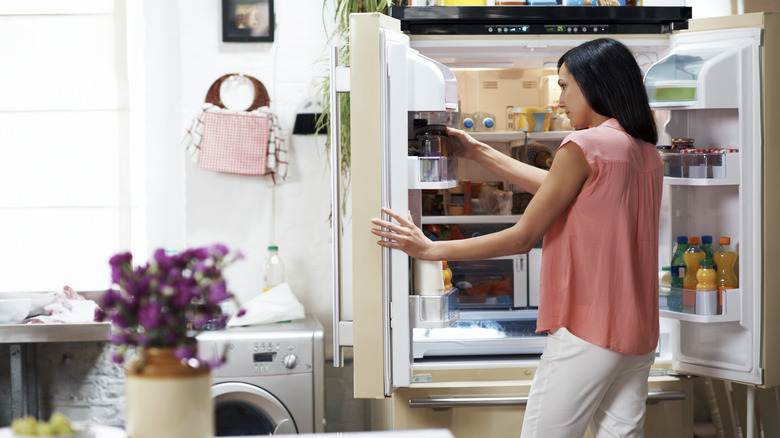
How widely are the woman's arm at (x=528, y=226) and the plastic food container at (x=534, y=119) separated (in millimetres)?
1035

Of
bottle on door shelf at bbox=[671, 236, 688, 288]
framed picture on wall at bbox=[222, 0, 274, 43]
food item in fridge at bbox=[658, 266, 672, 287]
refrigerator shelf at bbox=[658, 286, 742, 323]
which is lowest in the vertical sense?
refrigerator shelf at bbox=[658, 286, 742, 323]

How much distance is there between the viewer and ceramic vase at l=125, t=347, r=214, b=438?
39.6 inches

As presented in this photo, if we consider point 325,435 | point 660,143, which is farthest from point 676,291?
point 325,435

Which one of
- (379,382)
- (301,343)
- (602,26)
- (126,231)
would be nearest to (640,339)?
(379,382)

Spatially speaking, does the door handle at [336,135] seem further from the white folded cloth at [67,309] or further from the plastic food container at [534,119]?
the white folded cloth at [67,309]

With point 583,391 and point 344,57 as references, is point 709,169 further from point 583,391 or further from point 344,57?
point 344,57

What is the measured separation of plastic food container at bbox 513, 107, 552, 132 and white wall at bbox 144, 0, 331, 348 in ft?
3.26

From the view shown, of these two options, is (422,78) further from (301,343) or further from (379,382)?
(301,343)

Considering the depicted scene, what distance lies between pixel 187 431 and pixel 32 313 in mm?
2206

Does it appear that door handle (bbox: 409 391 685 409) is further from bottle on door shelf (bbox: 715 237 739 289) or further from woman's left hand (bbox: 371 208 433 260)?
woman's left hand (bbox: 371 208 433 260)

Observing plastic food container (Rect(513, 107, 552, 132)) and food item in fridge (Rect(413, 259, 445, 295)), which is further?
plastic food container (Rect(513, 107, 552, 132))

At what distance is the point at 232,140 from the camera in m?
3.37

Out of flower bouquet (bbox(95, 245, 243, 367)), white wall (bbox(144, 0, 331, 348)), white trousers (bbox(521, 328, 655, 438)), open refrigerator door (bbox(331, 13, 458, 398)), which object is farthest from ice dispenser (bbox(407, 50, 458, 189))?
white wall (bbox(144, 0, 331, 348))

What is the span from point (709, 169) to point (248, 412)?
185cm
